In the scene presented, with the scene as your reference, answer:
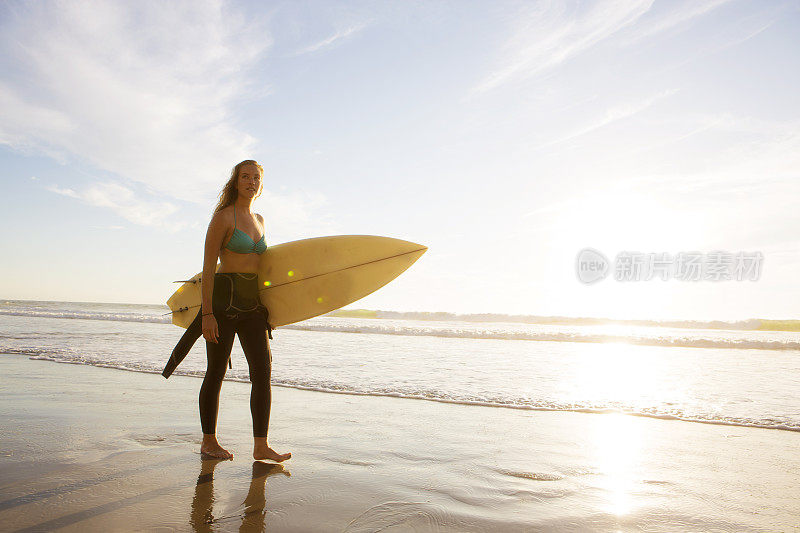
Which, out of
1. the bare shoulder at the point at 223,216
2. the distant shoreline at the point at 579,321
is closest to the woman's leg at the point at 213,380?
the bare shoulder at the point at 223,216

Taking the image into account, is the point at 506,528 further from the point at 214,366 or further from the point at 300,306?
the point at 300,306

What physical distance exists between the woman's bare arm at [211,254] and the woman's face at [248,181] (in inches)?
9.6

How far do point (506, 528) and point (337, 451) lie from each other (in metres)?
1.37

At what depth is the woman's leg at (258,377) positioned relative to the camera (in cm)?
284

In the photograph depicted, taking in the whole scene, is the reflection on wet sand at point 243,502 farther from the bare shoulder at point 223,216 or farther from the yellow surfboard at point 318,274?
the bare shoulder at point 223,216

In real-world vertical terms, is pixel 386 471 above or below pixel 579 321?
below

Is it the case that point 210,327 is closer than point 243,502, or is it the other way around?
point 243,502

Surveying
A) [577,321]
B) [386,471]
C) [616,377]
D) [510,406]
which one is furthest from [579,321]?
[386,471]

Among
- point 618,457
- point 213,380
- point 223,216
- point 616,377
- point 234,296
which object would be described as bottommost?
point 618,457

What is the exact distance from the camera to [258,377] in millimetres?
2898

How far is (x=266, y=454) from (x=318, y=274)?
1.46 metres

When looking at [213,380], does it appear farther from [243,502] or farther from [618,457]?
[618,457]

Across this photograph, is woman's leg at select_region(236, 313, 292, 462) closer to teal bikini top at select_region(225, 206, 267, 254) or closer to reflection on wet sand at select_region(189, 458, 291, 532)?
reflection on wet sand at select_region(189, 458, 291, 532)

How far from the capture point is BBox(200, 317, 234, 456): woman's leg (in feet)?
9.59
